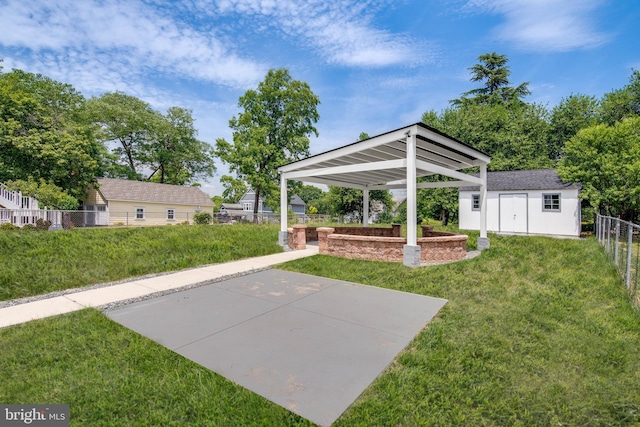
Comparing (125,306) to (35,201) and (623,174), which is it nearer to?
(35,201)

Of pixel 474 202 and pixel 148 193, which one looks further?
pixel 148 193

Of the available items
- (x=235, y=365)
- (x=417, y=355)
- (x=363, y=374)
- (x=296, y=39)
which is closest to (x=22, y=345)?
(x=235, y=365)

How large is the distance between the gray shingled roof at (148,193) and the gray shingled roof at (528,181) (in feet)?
85.5

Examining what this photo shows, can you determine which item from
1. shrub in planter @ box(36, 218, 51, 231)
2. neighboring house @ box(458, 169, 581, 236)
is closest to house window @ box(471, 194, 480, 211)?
neighboring house @ box(458, 169, 581, 236)

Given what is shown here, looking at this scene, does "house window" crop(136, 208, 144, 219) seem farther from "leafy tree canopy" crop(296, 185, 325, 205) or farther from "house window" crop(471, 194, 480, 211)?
"leafy tree canopy" crop(296, 185, 325, 205)

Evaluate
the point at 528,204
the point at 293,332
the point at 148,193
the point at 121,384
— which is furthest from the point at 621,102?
the point at 148,193

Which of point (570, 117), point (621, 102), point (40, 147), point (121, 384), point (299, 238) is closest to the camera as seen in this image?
point (121, 384)

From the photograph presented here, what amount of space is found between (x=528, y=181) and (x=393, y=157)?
11.0 m

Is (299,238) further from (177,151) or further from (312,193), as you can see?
(312,193)

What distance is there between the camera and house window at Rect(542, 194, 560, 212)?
15148 mm

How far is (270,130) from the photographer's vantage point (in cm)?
2478

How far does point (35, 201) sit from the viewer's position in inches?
679

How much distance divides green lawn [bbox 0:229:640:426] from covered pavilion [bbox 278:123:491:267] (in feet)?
11.3
